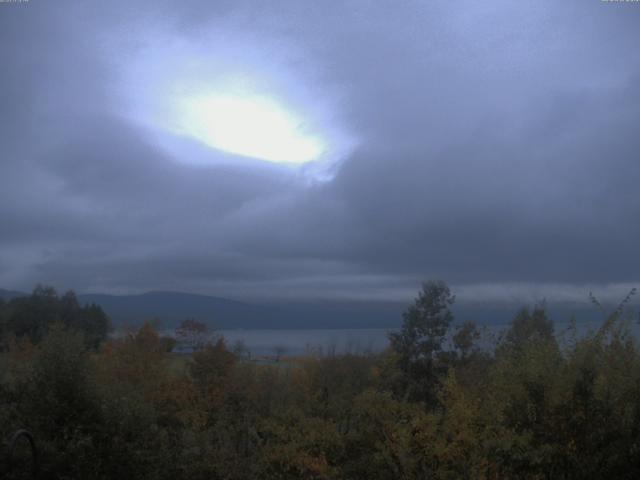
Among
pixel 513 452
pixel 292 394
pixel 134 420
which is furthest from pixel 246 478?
pixel 292 394

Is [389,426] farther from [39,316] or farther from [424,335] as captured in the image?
[39,316]

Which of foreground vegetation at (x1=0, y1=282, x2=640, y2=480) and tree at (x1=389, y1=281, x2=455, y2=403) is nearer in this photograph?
foreground vegetation at (x1=0, y1=282, x2=640, y2=480)

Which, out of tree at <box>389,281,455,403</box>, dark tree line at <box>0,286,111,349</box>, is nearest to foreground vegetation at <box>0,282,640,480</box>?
tree at <box>389,281,455,403</box>

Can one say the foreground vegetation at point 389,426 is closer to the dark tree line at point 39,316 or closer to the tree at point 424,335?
the tree at point 424,335

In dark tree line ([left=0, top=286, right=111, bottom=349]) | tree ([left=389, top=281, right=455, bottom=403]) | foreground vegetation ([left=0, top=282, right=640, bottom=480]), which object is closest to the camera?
foreground vegetation ([left=0, top=282, right=640, bottom=480])

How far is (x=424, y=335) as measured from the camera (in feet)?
107

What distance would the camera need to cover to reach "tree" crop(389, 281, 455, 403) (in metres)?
32.0

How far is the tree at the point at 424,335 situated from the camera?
3203 centimetres

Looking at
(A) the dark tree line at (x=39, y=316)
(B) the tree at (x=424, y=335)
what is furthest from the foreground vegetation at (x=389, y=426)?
(A) the dark tree line at (x=39, y=316)

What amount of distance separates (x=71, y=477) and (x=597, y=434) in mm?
9424

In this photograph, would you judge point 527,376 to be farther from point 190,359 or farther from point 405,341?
point 190,359

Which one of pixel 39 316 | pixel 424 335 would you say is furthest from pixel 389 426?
pixel 39 316

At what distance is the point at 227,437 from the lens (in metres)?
21.0

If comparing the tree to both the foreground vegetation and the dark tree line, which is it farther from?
the dark tree line
